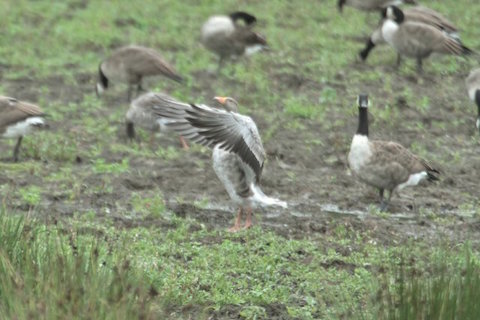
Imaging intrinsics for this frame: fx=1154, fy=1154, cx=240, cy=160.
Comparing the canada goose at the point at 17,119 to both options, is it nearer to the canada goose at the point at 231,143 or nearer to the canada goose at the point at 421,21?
the canada goose at the point at 231,143

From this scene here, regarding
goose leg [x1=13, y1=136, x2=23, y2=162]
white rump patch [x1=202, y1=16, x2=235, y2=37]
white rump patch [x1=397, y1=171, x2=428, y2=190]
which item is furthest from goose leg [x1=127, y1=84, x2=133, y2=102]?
white rump patch [x1=397, y1=171, x2=428, y2=190]

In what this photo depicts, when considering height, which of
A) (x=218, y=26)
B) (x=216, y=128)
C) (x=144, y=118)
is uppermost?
(x=216, y=128)

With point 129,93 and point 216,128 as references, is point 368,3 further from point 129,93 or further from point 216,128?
point 216,128

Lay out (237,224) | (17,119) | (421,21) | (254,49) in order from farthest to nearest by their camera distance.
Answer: (421,21)
(254,49)
(17,119)
(237,224)

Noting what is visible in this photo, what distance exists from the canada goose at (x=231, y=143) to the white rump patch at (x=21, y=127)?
9.57 ft

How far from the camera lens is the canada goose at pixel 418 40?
647 inches

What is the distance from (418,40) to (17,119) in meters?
6.54

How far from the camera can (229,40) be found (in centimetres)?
1645

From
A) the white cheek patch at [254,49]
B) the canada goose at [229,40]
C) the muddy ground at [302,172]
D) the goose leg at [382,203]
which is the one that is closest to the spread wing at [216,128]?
the muddy ground at [302,172]

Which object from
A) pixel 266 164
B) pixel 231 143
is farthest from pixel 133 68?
pixel 231 143

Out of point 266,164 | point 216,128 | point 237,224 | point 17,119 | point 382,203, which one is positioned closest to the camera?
point 216,128

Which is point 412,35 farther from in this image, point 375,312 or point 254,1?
point 375,312

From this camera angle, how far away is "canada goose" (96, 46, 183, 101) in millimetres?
15031

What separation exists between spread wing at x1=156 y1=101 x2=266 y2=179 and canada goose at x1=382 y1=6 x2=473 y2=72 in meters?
6.99
